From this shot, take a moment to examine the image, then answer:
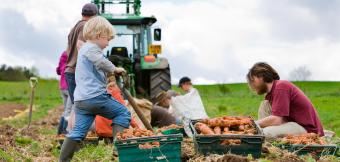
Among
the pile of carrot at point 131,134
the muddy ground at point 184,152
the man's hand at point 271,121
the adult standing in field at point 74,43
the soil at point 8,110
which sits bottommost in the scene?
the soil at point 8,110

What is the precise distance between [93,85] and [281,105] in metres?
2.08

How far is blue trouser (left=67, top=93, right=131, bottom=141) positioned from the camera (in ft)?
21.8

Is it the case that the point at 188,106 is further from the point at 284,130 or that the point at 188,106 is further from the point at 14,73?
the point at 14,73

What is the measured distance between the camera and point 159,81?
16.3 m

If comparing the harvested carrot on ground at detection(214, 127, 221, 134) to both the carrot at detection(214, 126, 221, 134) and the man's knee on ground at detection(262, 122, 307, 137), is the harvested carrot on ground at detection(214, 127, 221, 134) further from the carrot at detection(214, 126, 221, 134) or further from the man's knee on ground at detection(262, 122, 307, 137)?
the man's knee on ground at detection(262, 122, 307, 137)

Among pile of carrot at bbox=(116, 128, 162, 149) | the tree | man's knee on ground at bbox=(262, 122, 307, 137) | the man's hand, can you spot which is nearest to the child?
pile of carrot at bbox=(116, 128, 162, 149)

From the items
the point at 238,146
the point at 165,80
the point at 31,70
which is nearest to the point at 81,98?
the point at 238,146

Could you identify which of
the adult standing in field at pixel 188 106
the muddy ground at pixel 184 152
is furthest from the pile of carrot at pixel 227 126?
the adult standing in field at pixel 188 106

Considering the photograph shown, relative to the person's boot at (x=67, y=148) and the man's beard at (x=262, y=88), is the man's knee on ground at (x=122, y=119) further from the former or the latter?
the man's beard at (x=262, y=88)

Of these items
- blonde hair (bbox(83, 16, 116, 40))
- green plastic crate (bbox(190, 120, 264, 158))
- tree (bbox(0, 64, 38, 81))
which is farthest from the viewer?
tree (bbox(0, 64, 38, 81))

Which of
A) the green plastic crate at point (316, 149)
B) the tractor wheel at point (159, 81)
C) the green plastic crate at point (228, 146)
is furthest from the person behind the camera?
the tractor wheel at point (159, 81)

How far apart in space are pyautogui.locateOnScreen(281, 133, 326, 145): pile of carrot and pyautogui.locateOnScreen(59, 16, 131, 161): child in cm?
167

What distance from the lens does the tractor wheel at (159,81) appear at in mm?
16197

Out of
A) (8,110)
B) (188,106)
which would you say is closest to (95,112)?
(188,106)
